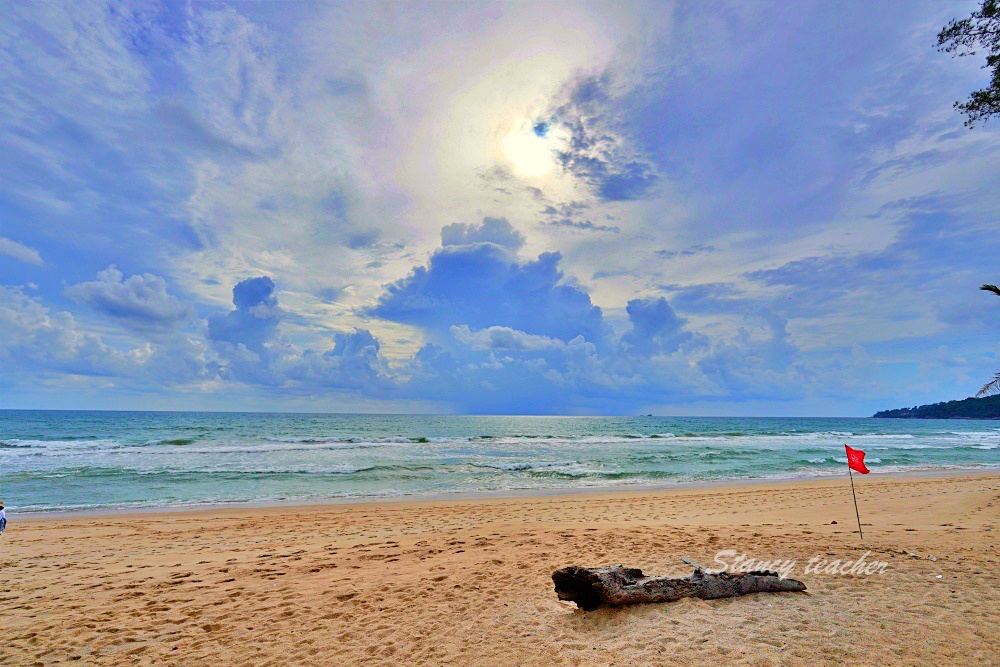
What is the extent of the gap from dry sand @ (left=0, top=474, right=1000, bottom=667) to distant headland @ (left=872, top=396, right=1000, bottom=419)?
488ft

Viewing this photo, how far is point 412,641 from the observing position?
529cm

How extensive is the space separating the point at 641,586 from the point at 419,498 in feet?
38.8

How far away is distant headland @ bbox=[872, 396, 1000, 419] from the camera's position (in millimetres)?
125000

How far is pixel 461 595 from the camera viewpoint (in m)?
6.58

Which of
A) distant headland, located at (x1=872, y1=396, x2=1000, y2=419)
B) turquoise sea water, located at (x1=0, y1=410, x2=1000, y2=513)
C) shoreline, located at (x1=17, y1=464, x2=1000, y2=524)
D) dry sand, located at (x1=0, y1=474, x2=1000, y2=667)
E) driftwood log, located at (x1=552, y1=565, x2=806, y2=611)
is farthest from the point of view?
distant headland, located at (x1=872, y1=396, x2=1000, y2=419)

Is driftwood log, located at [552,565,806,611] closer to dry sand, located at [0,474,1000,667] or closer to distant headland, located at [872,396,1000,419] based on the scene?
dry sand, located at [0,474,1000,667]

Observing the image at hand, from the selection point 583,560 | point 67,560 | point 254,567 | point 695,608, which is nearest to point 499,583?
point 583,560

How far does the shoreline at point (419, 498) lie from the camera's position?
13.9 metres

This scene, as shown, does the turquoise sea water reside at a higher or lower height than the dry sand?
higher

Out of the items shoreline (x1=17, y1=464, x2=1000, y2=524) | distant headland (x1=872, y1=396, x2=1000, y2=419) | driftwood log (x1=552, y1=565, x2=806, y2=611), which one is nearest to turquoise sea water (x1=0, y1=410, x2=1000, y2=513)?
shoreline (x1=17, y1=464, x2=1000, y2=524)

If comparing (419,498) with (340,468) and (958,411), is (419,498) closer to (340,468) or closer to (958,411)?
(340,468)

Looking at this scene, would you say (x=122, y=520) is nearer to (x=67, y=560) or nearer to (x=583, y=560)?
(x=67, y=560)

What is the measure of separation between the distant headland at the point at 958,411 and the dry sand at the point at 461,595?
149m

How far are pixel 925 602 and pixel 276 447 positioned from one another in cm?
3818
